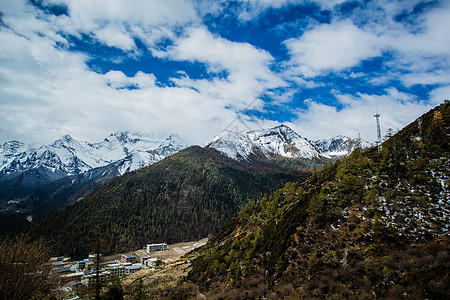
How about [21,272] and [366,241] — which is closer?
[21,272]

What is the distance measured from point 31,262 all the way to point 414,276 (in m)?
37.5

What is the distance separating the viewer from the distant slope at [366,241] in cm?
→ 2247

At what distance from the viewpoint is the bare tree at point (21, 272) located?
23875 mm

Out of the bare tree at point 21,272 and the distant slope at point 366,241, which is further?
the bare tree at point 21,272

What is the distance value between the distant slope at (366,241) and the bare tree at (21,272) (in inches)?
903

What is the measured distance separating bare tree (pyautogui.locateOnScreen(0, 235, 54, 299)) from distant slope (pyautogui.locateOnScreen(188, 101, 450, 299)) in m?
22.9

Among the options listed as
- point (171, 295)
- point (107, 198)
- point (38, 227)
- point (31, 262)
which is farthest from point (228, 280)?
point (107, 198)

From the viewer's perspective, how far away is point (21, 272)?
82.5 ft

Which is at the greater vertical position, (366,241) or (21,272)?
(366,241)

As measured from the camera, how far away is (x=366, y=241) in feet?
98.5

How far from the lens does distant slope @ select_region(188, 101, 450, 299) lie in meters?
22.5

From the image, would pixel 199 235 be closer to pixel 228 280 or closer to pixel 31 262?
pixel 228 280

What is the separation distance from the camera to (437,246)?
80.7ft

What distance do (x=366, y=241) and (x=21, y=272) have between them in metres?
38.4
